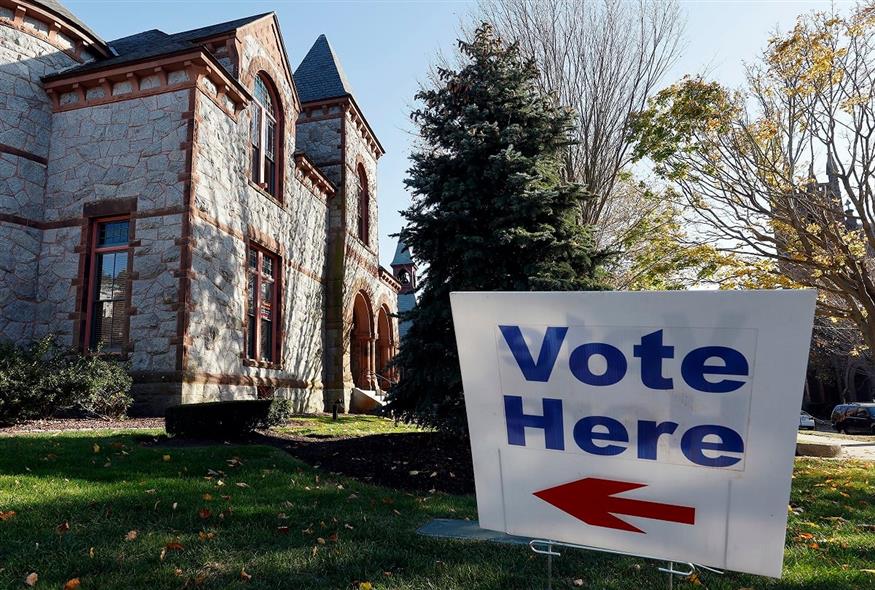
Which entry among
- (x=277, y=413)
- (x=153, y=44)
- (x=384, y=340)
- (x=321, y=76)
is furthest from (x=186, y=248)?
(x=384, y=340)

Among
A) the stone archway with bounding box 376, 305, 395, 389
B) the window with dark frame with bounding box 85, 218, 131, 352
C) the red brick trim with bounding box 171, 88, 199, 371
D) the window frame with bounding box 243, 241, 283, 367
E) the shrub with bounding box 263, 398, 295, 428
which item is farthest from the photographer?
the stone archway with bounding box 376, 305, 395, 389

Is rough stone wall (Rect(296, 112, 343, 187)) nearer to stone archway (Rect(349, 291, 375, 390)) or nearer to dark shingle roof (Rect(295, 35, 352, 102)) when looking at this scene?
dark shingle roof (Rect(295, 35, 352, 102))

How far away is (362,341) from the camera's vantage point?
22125 mm

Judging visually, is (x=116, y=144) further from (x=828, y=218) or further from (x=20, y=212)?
(x=828, y=218)

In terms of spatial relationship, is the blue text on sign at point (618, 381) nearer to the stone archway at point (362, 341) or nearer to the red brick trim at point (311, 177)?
the red brick trim at point (311, 177)

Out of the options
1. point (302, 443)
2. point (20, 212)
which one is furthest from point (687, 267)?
point (20, 212)

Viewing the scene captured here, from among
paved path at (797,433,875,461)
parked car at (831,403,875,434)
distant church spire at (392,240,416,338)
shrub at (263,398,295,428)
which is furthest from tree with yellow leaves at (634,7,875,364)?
distant church spire at (392,240,416,338)

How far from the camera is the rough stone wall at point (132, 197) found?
37.8 feet

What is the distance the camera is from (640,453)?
2.04m

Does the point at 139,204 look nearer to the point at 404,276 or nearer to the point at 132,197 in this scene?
the point at 132,197

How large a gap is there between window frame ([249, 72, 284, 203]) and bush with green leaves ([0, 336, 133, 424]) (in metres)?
6.17

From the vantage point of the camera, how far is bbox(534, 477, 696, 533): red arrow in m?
2.01

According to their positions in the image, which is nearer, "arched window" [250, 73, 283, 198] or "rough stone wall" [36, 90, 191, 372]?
"rough stone wall" [36, 90, 191, 372]

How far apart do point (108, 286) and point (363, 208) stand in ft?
38.4
